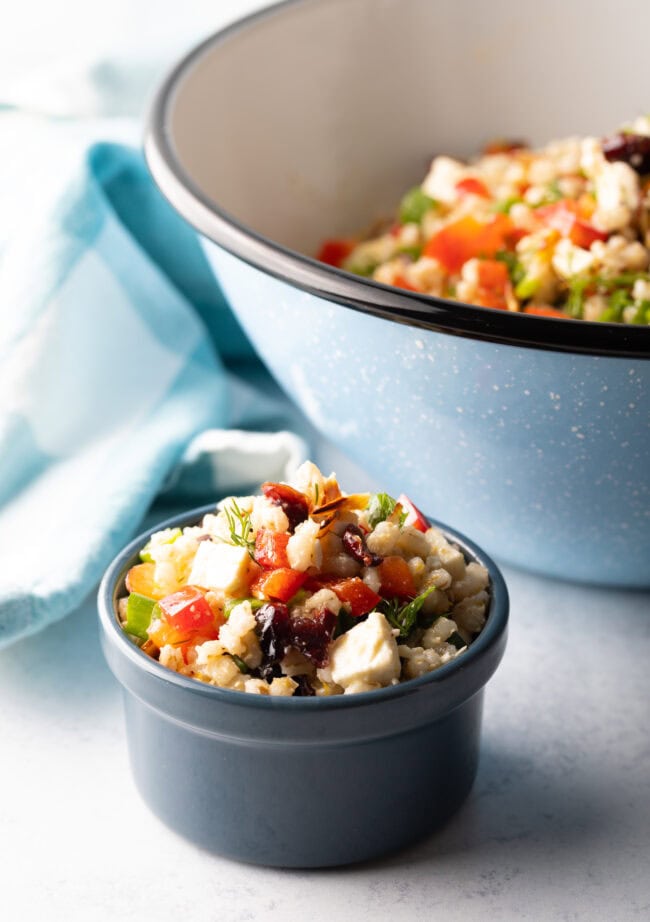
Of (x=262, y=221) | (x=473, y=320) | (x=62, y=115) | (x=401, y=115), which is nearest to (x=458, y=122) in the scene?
(x=401, y=115)

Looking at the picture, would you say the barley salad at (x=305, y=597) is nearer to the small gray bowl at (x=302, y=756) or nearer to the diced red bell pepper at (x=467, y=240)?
the small gray bowl at (x=302, y=756)

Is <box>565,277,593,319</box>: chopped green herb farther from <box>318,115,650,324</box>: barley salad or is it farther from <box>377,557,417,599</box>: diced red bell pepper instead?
<box>377,557,417,599</box>: diced red bell pepper

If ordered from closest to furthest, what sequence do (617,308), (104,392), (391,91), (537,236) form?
(617,308), (537,236), (104,392), (391,91)

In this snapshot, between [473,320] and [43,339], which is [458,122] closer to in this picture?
[43,339]

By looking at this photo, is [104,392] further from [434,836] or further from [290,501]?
[434,836]

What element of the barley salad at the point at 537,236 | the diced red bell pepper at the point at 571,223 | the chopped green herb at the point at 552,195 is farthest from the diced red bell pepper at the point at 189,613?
the chopped green herb at the point at 552,195

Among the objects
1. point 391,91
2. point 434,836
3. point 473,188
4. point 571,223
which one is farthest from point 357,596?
point 391,91
